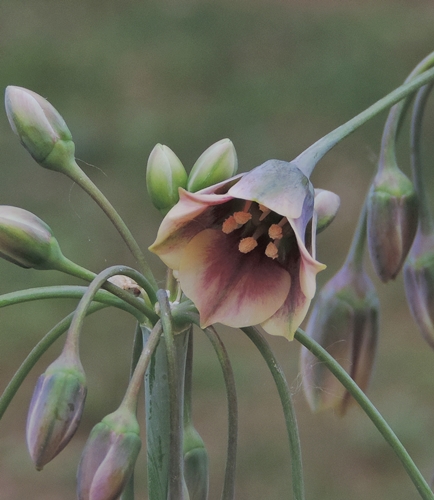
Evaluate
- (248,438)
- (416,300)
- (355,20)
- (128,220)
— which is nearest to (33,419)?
(416,300)

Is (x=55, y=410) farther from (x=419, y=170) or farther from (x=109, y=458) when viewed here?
(x=419, y=170)

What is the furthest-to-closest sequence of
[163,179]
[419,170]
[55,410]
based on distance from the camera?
[419,170]
[163,179]
[55,410]

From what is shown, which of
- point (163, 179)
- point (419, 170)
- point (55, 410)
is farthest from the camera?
point (419, 170)

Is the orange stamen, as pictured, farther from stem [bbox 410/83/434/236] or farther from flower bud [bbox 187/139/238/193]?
stem [bbox 410/83/434/236]

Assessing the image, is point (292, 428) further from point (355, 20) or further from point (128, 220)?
point (355, 20)

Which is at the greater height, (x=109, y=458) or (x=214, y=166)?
(x=214, y=166)

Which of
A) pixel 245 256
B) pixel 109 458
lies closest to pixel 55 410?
pixel 109 458

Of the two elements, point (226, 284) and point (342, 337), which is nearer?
point (226, 284)
